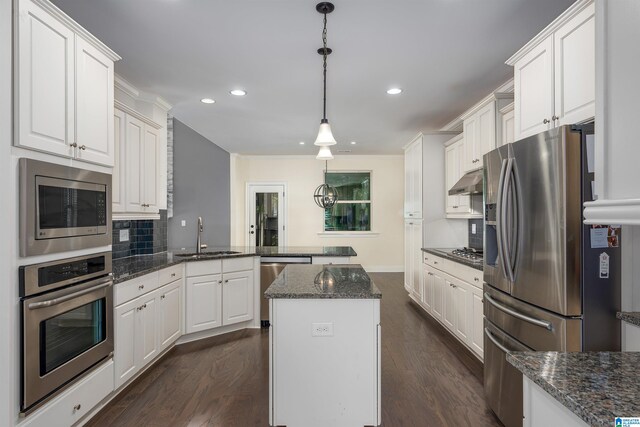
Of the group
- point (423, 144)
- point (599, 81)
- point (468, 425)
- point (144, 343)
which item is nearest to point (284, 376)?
point (468, 425)

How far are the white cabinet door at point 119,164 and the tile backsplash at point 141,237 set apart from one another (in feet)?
1.71

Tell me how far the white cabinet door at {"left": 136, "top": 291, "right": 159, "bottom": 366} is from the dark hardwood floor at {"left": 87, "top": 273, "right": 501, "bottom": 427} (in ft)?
0.62

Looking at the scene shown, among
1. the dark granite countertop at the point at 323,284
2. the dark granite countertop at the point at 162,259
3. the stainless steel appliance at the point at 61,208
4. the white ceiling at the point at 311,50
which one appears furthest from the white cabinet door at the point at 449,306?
the stainless steel appliance at the point at 61,208

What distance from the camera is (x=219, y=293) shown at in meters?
3.72

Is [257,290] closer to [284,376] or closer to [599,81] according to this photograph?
[284,376]

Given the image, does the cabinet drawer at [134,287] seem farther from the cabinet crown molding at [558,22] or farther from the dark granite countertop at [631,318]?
the cabinet crown molding at [558,22]

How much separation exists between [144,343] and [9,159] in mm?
1722

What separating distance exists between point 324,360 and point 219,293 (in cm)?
205

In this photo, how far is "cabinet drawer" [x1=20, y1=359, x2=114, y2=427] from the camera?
68.7 inches

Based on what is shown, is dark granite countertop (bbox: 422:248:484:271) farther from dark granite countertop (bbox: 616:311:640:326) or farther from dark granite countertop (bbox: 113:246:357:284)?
dark granite countertop (bbox: 616:311:640:326)

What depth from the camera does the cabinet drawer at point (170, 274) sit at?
303cm

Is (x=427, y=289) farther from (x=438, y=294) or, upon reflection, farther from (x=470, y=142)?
(x=470, y=142)

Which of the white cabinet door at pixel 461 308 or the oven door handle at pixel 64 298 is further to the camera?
the white cabinet door at pixel 461 308

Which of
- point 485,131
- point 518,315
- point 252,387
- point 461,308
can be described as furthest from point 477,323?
point 252,387
